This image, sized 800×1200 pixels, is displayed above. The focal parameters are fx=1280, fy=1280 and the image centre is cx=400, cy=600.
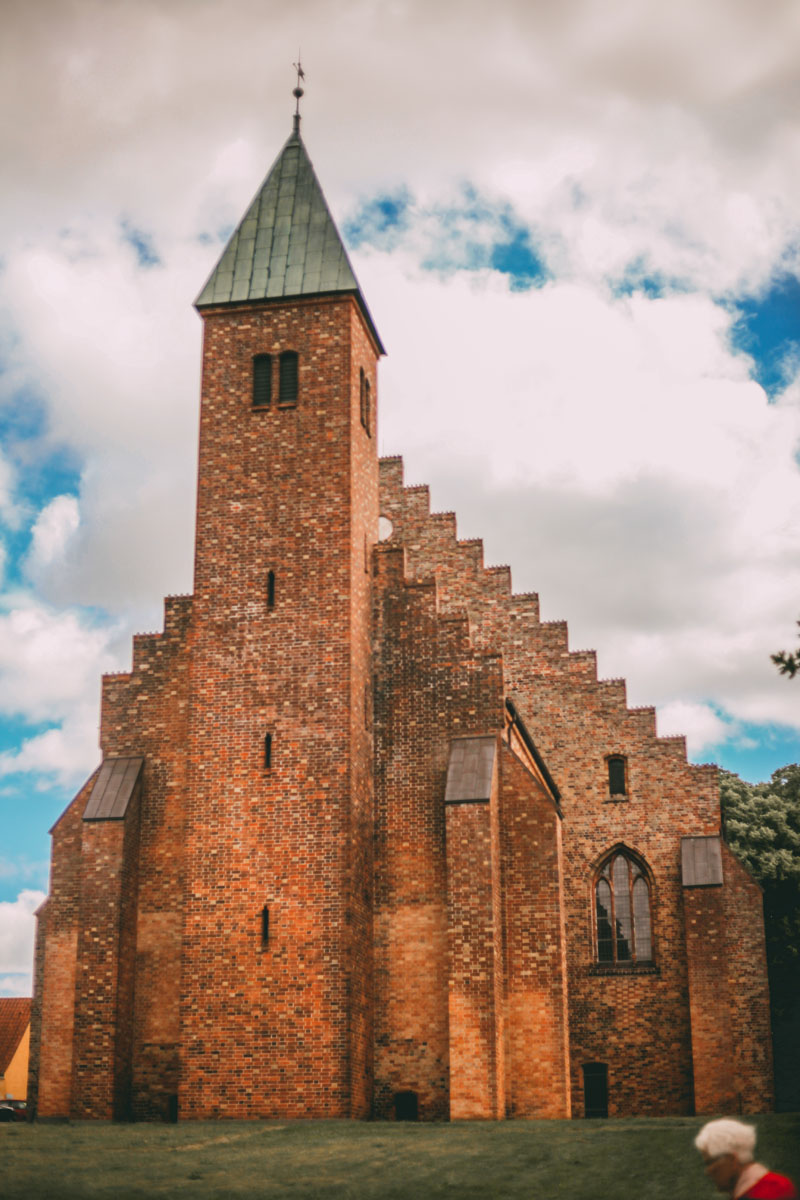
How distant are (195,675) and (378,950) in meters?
7.07

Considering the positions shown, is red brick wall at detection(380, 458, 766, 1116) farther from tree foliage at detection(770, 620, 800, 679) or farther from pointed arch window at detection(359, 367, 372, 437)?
tree foliage at detection(770, 620, 800, 679)

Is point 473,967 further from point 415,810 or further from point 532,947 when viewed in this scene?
point 415,810

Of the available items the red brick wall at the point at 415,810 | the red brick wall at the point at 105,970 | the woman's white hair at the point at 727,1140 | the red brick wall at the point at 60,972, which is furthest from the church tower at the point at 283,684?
the woman's white hair at the point at 727,1140

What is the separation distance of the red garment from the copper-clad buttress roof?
2482 centimetres

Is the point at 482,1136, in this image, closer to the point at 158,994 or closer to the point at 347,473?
the point at 158,994

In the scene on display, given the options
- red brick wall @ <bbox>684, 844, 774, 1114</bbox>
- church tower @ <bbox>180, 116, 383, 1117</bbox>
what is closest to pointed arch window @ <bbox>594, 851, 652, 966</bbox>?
red brick wall @ <bbox>684, 844, 774, 1114</bbox>

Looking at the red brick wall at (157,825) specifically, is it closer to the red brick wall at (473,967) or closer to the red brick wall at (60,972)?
the red brick wall at (60,972)

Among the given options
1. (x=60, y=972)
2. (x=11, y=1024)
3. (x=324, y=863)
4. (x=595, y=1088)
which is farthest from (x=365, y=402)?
(x=11, y=1024)

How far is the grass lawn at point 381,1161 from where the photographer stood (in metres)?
15.4

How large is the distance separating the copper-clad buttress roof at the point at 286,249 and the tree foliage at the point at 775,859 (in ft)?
63.6

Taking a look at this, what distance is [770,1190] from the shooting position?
7062 millimetres

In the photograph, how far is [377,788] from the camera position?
Answer: 28.1 metres

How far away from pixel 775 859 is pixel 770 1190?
34.5 meters

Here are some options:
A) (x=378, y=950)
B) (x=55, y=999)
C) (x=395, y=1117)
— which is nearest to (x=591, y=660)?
(x=378, y=950)
